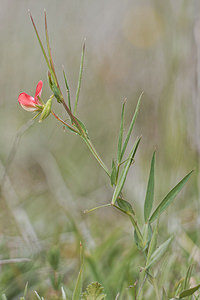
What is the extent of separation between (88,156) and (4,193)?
0.73 meters

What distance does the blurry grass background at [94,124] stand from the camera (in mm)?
1320

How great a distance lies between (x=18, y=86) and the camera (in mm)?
2557

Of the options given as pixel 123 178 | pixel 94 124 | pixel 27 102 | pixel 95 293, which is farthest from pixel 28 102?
pixel 94 124

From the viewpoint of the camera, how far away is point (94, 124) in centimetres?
254

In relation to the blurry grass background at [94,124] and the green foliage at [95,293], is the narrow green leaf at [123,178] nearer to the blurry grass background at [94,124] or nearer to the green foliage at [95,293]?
the green foliage at [95,293]

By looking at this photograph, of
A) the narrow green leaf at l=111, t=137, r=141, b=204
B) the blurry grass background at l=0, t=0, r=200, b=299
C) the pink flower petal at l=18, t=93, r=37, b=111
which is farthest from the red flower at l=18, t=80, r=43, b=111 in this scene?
the blurry grass background at l=0, t=0, r=200, b=299

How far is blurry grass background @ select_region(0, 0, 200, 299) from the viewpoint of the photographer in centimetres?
132

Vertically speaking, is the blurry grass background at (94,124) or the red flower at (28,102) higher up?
the red flower at (28,102)

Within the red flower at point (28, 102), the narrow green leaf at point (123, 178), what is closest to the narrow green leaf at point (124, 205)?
the narrow green leaf at point (123, 178)

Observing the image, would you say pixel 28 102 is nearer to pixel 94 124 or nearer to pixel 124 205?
pixel 124 205

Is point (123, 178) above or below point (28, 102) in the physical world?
below

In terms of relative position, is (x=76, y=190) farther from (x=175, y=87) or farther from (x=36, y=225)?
(x=175, y=87)

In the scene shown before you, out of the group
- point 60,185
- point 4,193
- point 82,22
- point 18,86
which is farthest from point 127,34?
point 4,193

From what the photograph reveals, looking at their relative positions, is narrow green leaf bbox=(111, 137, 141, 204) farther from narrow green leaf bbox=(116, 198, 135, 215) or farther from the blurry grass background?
the blurry grass background
